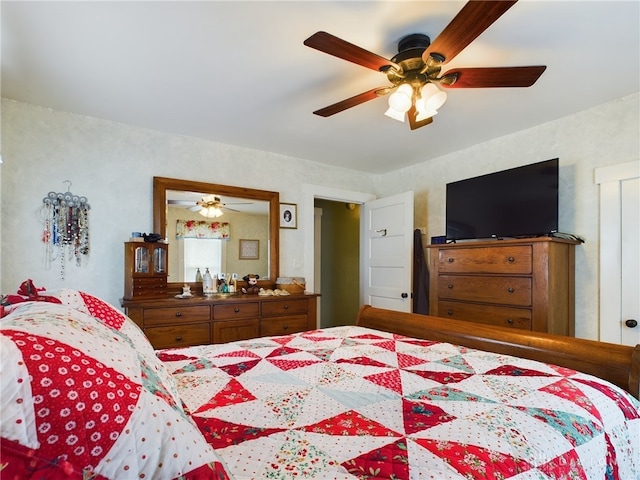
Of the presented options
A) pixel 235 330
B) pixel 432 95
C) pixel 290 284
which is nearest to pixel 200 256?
pixel 235 330

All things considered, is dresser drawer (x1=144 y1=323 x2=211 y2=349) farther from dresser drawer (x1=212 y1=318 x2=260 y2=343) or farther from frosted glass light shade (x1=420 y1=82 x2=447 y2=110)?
frosted glass light shade (x1=420 y1=82 x2=447 y2=110)

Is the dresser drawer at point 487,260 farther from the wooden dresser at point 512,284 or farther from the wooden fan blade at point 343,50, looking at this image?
the wooden fan blade at point 343,50

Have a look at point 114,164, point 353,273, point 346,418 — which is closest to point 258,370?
point 346,418

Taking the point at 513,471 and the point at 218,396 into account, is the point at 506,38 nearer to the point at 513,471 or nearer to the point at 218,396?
the point at 513,471

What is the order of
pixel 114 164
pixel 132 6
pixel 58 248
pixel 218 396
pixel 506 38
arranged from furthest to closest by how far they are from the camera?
1. pixel 114 164
2. pixel 58 248
3. pixel 506 38
4. pixel 132 6
5. pixel 218 396

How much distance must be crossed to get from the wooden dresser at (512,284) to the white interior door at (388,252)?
0.71 metres

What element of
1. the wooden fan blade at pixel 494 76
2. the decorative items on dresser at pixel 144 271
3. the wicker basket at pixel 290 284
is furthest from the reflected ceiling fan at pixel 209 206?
the wooden fan blade at pixel 494 76

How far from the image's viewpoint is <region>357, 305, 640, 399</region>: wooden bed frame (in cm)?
138

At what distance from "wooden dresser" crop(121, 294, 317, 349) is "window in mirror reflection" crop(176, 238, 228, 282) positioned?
1.17 ft

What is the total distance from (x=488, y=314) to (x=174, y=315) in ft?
8.12

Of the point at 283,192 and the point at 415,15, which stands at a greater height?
the point at 415,15

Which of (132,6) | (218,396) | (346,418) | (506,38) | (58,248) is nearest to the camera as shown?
(346,418)

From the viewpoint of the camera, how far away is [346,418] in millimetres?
988

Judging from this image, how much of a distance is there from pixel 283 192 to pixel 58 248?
208 cm
